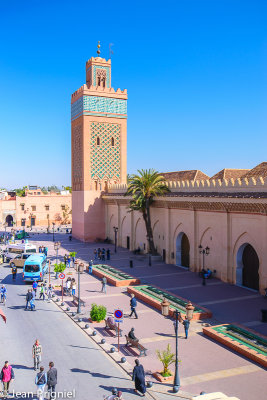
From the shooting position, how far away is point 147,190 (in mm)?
32344

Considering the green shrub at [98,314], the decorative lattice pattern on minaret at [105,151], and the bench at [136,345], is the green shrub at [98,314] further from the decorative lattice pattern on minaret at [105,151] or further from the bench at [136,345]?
the decorative lattice pattern on minaret at [105,151]

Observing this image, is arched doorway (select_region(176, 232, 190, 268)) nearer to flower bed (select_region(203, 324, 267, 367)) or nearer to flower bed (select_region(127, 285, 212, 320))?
flower bed (select_region(127, 285, 212, 320))

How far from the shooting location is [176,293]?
71.9ft

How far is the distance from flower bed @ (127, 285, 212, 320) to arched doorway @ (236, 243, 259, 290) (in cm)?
532

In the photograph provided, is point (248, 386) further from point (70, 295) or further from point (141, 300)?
point (70, 295)

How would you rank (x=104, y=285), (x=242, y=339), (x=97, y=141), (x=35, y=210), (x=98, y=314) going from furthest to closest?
(x=35, y=210)
(x=97, y=141)
(x=104, y=285)
(x=98, y=314)
(x=242, y=339)

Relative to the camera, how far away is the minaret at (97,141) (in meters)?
42.5

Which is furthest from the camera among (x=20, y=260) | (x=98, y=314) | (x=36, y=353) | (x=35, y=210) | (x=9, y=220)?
(x=9, y=220)

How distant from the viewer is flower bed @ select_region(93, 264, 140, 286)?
79.2 ft

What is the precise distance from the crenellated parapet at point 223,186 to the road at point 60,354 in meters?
12.2

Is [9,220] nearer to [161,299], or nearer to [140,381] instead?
[161,299]

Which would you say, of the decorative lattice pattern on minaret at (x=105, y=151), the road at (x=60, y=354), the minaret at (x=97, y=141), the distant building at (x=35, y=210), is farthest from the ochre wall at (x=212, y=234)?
the distant building at (x=35, y=210)

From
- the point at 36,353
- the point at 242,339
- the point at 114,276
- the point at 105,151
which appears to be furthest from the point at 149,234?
the point at 36,353

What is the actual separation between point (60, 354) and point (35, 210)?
51.4m
